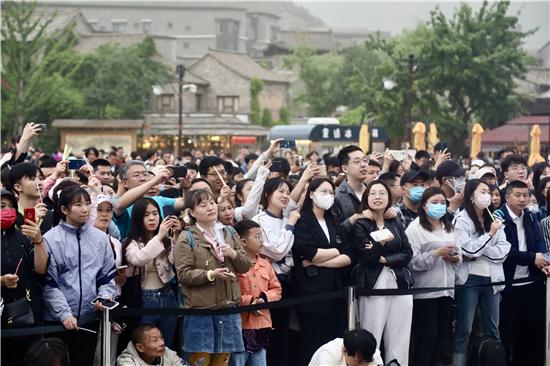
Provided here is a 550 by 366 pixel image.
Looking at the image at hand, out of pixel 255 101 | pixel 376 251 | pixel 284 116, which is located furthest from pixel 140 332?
pixel 284 116

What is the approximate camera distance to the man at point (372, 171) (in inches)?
435

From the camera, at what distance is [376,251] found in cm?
887

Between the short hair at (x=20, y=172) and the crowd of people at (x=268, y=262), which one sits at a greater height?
the short hair at (x=20, y=172)

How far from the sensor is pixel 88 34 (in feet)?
242

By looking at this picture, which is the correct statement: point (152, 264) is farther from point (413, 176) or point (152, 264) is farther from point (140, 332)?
point (413, 176)

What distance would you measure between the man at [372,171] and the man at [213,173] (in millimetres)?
1559

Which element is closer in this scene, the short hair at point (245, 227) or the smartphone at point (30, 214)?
the smartphone at point (30, 214)

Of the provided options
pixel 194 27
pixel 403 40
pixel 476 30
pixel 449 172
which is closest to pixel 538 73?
pixel 403 40

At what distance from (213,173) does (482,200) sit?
112 inches

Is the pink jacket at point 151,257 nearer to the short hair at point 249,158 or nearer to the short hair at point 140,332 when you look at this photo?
the short hair at point 140,332

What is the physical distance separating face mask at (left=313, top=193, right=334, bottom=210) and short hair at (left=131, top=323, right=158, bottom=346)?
1.97 meters

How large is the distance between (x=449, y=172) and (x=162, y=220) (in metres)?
3.73

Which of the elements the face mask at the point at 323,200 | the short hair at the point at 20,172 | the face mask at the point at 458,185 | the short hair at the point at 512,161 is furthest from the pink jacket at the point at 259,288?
the short hair at the point at 512,161

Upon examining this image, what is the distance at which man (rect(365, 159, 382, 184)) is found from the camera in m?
11.0
